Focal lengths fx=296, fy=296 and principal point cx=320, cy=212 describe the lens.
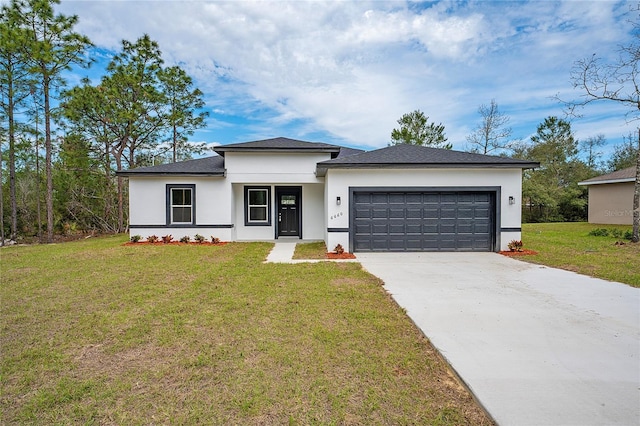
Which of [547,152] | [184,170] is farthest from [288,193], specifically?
[547,152]

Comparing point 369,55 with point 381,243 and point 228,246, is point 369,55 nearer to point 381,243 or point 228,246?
point 381,243

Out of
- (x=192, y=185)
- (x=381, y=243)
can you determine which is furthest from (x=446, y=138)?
(x=192, y=185)

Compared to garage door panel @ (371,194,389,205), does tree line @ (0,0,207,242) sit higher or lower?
higher

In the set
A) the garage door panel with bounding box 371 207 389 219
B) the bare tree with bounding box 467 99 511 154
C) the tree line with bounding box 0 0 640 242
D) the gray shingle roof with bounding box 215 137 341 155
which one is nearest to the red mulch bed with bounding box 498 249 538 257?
the garage door panel with bounding box 371 207 389 219

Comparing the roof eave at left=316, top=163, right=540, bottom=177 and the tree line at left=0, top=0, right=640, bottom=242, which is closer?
the roof eave at left=316, top=163, right=540, bottom=177

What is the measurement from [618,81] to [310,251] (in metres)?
13.8

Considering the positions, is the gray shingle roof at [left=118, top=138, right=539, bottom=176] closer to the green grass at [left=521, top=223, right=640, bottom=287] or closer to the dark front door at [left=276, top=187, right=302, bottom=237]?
the dark front door at [left=276, top=187, right=302, bottom=237]

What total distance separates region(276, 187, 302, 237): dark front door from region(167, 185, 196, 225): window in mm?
3570

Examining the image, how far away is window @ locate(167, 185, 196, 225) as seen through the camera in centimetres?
1205

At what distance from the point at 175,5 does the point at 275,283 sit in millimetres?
10447

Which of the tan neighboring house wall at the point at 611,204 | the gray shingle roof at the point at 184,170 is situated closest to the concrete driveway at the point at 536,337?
the gray shingle roof at the point at 184,170

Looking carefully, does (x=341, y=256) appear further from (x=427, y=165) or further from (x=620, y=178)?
(x=620, y=178)

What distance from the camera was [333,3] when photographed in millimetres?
10414

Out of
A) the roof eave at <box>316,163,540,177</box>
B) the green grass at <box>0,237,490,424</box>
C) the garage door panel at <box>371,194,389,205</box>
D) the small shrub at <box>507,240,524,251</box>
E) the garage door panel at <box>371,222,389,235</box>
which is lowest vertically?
the green grass at <box>0,237,490,424</box>
